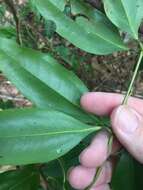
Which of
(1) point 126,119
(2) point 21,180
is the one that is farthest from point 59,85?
(2) point 21,180

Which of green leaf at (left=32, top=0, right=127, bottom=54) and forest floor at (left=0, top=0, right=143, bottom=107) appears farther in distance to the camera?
forest floor at (left=0, top=0, right=143, bottom=107)

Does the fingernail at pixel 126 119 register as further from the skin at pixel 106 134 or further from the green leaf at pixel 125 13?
the green leaf at pixel 125 13

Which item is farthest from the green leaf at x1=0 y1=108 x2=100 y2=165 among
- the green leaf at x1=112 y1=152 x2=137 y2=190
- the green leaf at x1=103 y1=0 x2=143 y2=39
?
the green leaf at x1=103 y1=0 x2=143 y2=39

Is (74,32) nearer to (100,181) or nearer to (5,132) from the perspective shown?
(5,132)

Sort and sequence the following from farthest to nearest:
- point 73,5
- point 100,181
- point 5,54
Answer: point 100,181
point 73,5
point 5,54

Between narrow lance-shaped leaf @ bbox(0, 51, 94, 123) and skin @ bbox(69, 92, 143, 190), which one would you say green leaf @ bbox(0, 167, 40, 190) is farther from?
narrow lance-shaped leaf @ bbox(0, 51, 94, 123)

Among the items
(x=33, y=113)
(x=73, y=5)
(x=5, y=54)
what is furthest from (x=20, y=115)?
(x=73, y=5)

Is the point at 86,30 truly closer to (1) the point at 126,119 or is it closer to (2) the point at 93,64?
(1) the point at 126,119
